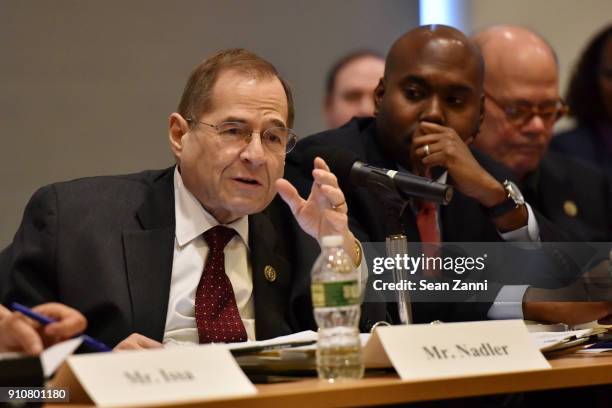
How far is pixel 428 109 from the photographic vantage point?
2.83m

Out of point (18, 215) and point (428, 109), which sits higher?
point (428, 109)

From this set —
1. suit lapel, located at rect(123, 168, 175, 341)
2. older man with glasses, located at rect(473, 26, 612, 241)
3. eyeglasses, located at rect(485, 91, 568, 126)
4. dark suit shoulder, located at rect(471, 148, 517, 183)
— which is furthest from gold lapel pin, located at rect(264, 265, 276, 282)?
eyeglasses, located at rect(485, 91, 568, 126)

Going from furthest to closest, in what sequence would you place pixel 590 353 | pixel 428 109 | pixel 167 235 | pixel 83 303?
pixel 428 109
pixel 167 235
pixel 83 303
pixel 590 353

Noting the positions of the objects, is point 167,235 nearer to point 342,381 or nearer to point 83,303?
point 83,303

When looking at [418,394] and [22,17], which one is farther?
[22,17]

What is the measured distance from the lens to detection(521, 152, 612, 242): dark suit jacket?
3.49m

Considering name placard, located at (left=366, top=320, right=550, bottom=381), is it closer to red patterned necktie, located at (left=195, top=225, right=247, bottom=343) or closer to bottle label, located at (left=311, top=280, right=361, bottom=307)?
bottle label, located at (left=311, top=280, right=361, bottom=307)

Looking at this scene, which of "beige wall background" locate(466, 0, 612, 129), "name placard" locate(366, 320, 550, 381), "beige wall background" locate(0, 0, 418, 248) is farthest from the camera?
"beige wall background" locate(466, 0, 612, 129)

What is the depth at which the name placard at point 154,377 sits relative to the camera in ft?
4.18

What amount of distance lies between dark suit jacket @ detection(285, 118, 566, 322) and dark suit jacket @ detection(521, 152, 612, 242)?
0.38 m

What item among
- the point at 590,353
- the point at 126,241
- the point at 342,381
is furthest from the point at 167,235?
the point at 590,353

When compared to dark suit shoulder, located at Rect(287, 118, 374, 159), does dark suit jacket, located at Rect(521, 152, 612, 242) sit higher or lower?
lower

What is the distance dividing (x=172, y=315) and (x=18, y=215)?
1.48 metres

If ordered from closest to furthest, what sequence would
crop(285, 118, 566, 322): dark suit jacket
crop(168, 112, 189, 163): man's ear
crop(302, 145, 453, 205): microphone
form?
crop(302, 145, 453, 205): microphone < crop(168, 112, 189, 163): man's ear < crop(285, 118, 566, 322): dark suit jacket
